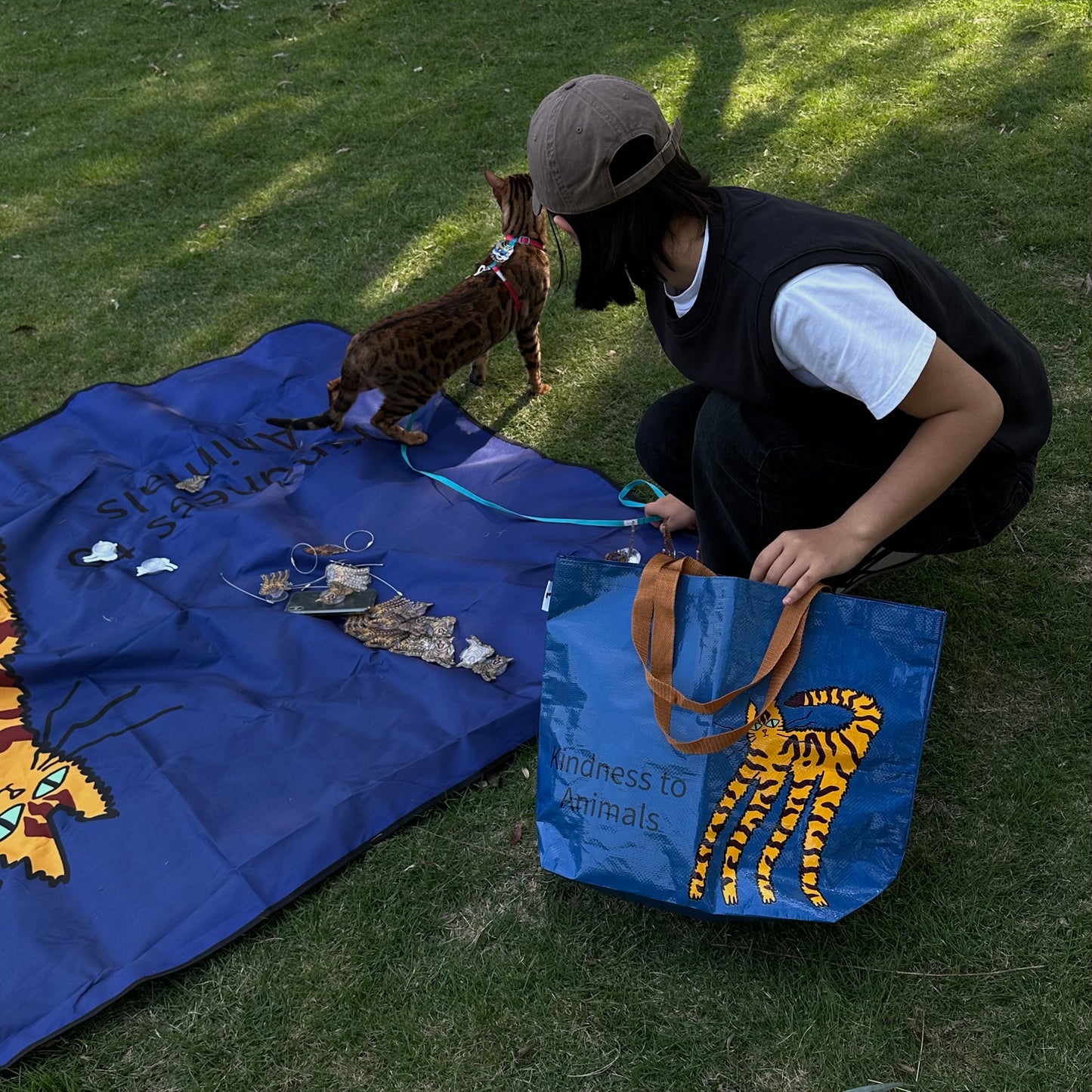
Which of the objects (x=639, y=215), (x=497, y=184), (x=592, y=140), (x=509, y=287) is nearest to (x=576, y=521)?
(x=509, y=287)

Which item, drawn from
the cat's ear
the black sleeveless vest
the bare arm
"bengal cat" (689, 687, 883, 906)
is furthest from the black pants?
the cat's ear

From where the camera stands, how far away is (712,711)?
1776mm

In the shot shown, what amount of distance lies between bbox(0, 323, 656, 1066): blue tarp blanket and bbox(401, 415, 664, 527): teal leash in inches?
0.9

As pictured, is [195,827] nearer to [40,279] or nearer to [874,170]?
[40,279]

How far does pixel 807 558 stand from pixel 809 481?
0.36 meters

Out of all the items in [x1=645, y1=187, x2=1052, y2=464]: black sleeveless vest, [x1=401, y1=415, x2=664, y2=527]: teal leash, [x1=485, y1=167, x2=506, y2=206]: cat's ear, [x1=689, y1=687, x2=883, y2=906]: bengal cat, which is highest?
[x1=645, y1=187, x2=1052, y2=464]: black sleeveless vest

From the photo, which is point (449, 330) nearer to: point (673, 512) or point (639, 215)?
point (673, 512)

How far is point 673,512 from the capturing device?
9.32ft

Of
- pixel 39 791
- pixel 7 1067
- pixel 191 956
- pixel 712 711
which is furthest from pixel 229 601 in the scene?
pixel 712 711

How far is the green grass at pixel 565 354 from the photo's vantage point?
1.88 metres

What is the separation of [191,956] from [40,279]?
12.8 ft

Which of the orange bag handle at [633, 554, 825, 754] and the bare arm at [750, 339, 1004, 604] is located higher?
the bare arm at [750, 339, 1004, 604]

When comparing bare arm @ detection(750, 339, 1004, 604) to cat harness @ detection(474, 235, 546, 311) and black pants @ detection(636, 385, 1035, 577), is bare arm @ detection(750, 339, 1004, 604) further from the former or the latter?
cat harness @ detection(474, 235, 546, 311)

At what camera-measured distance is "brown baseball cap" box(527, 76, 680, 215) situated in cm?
175
